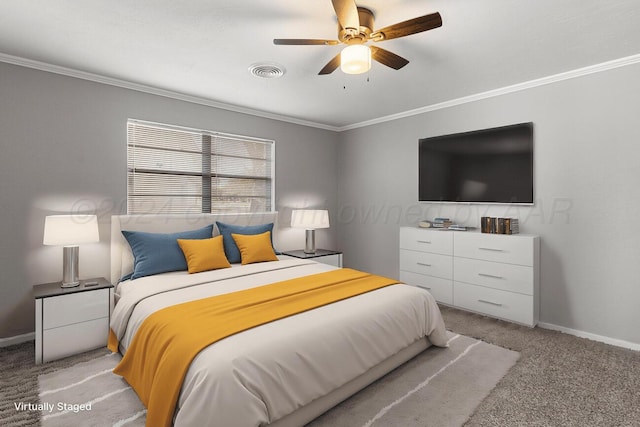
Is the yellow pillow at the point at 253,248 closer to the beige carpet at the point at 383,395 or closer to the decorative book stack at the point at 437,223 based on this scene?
the beige carpet at the point at 383,395

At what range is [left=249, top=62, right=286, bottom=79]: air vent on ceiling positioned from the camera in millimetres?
3010

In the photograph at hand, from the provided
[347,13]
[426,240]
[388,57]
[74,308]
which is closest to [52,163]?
[74,308]

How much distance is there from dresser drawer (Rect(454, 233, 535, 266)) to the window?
257cm

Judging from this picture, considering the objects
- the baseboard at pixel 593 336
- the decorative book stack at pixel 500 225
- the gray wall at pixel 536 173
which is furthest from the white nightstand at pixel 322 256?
the baseboard at pixel 593 336

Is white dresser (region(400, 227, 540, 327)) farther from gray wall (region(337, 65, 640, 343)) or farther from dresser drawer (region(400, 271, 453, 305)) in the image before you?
gray wall (region(337, 65, 640, 343))

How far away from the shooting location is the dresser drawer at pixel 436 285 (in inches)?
154

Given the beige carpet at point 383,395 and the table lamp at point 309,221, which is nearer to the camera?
the beige carpet at point 383,395

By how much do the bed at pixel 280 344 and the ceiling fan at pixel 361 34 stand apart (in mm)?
1670

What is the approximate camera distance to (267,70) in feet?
10.2

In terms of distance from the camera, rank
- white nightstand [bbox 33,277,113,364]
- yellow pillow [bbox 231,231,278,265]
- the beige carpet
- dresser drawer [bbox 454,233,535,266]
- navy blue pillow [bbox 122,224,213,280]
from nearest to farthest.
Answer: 1. the beige carpet
2. white nightstand [bbox 33,277,113,364]
3. navy blue pillow [bbox 122,224,213,280]
4. dresser drawer [bbox 454,233,535,266]
5. yellow pillow [bbox 231,231,278,265]

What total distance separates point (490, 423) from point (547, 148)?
2.74 meters

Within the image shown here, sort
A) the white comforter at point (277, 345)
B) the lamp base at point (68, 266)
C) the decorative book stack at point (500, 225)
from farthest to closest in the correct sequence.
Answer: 1. the decorative book stack at point (500, 225)
2. the lamp base at point (68, 266)
3. the white comforter at point (277, 345)

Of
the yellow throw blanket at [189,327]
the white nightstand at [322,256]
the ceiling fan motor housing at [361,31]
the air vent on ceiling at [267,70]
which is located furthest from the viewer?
the white nightstand at [322,256]

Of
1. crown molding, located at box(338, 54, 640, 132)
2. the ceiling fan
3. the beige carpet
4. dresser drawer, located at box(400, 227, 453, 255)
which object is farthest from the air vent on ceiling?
the beige carpet
